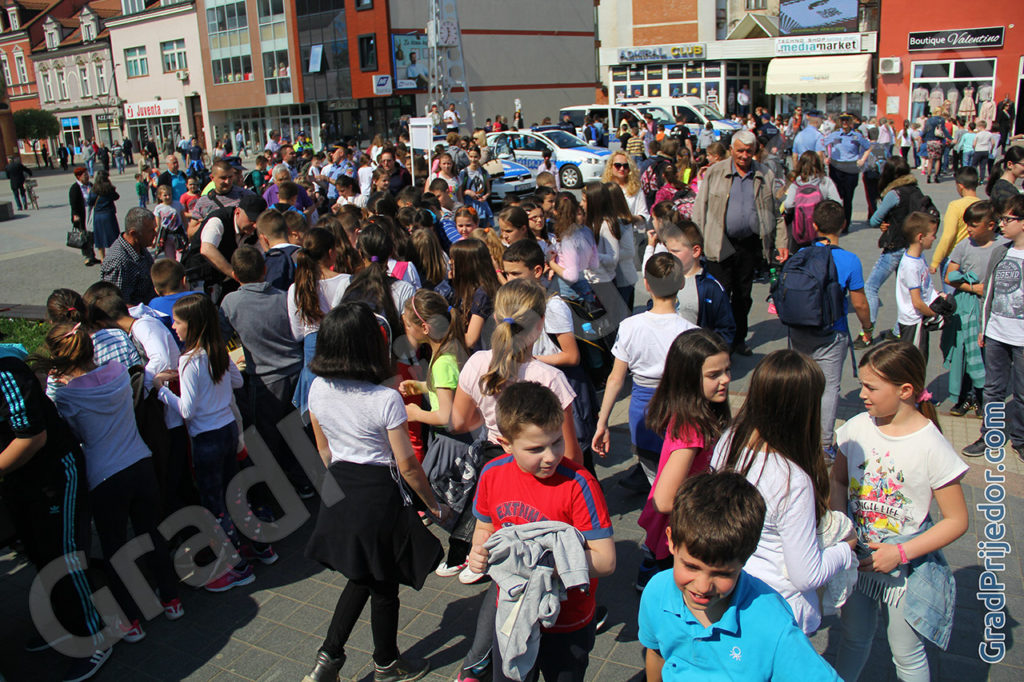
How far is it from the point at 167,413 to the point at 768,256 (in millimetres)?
5532

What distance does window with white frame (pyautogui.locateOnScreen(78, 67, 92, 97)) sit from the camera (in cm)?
5903

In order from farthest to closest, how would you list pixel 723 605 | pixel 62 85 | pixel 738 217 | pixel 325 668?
pixel 62 85 → pixel 738 217 → pixel 325 668 → pixel 723 605

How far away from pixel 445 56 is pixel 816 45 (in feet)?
58.8

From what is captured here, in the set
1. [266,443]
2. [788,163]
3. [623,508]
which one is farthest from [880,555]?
[788,163]

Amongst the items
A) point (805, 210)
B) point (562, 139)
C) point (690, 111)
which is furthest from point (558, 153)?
point (805, 210)

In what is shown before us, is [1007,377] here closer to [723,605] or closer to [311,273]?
[723,605]

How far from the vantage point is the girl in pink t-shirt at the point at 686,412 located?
3121 mm

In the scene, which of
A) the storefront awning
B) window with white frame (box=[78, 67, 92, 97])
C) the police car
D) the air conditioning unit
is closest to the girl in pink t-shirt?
the police car

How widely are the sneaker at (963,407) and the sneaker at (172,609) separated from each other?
577 cm

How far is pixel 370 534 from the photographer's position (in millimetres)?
3203

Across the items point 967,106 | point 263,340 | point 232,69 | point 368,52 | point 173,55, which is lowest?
point 263,340

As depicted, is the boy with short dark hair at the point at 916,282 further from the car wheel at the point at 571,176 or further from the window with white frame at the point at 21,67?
the window with white frame at the point at 21,67

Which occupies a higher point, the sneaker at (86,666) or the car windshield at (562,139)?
the car windshield at (562,139)

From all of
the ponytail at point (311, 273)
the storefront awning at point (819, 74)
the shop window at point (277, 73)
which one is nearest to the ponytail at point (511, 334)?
the ponytail at point (311, 273)
